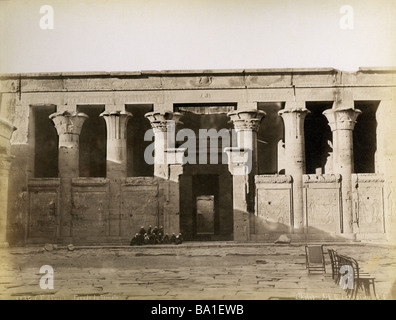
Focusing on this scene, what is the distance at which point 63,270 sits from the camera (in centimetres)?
1090

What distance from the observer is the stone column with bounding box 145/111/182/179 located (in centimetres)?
1379

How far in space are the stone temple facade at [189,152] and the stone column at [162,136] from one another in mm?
29

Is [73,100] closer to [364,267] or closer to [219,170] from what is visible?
[219,170]

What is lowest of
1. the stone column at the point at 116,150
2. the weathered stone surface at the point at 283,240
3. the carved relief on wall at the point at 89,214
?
the weathered stone surface at the point at 283,240

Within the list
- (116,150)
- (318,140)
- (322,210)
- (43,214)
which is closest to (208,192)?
(318,140)

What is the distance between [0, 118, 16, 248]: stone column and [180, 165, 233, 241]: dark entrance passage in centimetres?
488

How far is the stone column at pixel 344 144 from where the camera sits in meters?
13.8

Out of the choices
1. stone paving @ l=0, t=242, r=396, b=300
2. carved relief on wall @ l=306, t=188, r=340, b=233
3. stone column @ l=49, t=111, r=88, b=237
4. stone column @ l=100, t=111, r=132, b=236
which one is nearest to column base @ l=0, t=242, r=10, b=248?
stone paving @ l=0, t=242, r=396, b=300

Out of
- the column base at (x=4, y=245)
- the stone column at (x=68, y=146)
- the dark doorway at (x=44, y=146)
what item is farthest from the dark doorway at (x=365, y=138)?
the column base at (x=4, y=245)

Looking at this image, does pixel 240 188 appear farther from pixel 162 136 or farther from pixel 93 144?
pixel 93 144

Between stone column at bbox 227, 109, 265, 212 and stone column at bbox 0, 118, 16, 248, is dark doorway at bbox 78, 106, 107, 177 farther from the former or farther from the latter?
stone column at bbox 227, 109, 265, 212

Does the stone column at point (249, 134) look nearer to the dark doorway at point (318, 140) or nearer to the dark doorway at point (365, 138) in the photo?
the dark doorway at point (318, 140)

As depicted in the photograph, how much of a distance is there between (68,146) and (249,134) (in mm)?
4897
